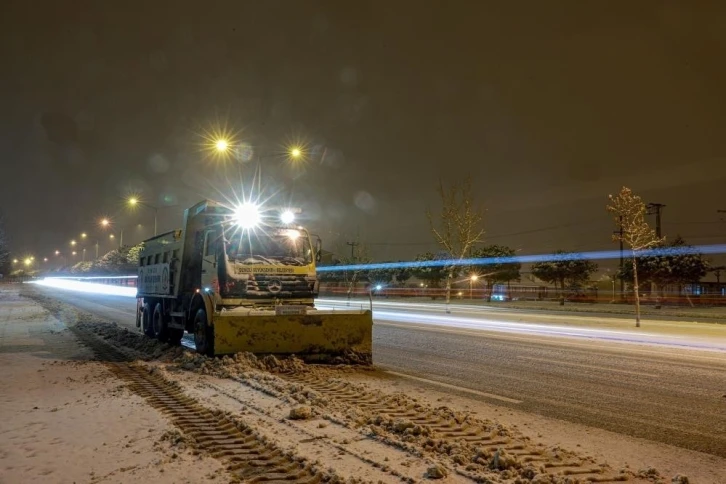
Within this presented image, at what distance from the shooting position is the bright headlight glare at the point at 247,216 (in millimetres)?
12138

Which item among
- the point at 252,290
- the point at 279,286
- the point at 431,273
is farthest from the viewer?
the point at 431,273

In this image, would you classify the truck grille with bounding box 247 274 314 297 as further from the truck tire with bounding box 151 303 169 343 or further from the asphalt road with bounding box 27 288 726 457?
the truck tire with bounding box 151 303 169 343

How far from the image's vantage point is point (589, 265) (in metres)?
50.4

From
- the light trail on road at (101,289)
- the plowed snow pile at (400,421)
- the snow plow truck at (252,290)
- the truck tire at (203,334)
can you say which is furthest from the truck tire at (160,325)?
the light trail on road at (101,289)

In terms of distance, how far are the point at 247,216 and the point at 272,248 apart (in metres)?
0.89

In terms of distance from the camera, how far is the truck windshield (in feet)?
38.4

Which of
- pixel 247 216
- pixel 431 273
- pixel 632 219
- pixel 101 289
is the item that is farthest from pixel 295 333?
pixel 101 289

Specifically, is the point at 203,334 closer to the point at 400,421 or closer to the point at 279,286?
the point at 279,286

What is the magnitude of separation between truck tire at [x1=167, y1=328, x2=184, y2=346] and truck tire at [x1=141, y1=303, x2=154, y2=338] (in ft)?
5.00

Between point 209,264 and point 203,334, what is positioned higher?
point 209,264

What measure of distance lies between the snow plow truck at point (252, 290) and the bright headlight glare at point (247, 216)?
0.02 metres

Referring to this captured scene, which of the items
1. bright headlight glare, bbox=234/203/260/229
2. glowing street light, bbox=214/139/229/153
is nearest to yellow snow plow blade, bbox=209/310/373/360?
bright headlight glare, bbox=234/203/260/229

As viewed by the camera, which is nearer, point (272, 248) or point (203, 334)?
point (203, 334)

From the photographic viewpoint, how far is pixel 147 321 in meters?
16.2
